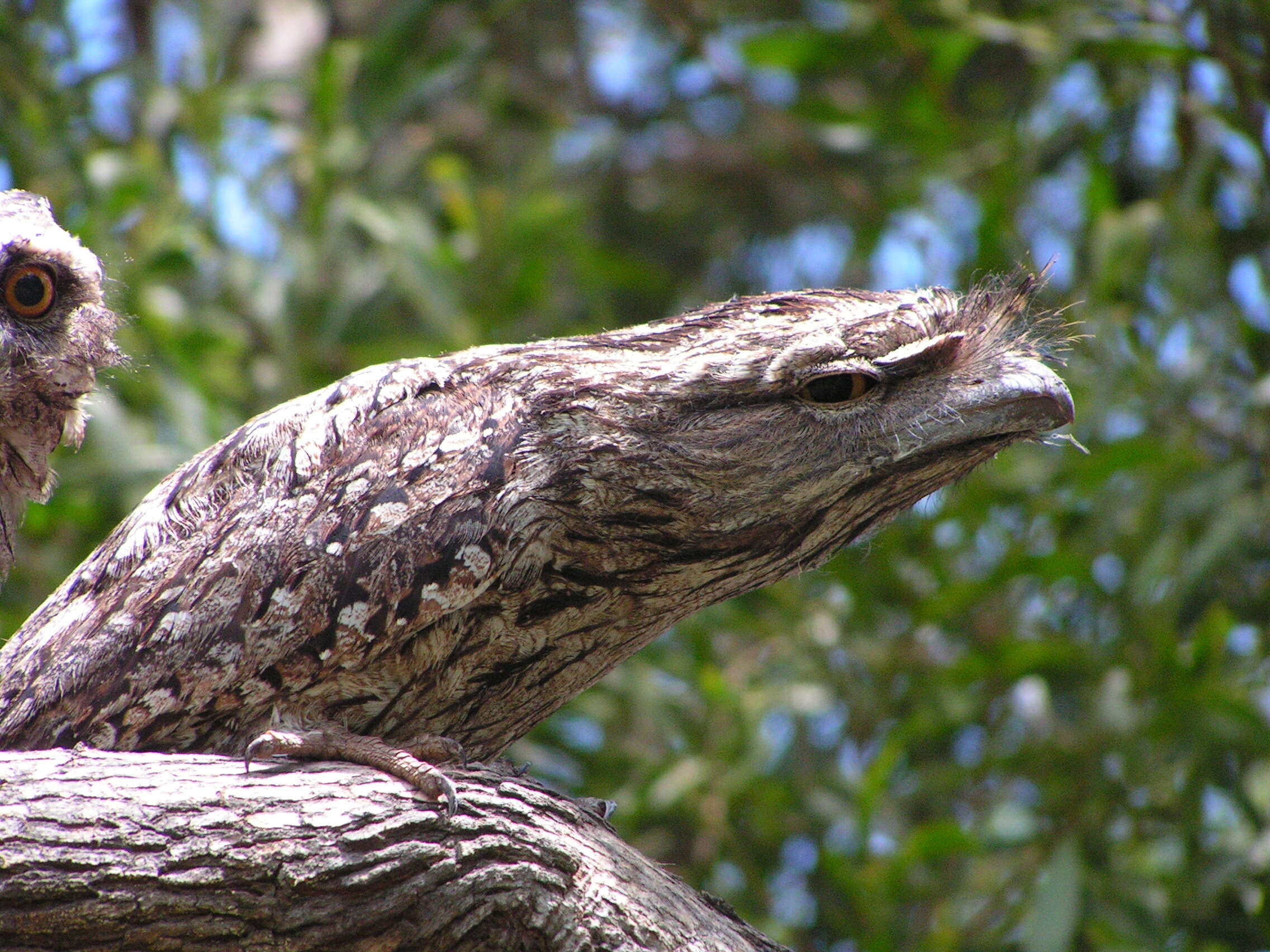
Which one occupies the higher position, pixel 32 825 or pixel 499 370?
pixel 499 370

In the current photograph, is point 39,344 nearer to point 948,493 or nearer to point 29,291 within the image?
point 29,291

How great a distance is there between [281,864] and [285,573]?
0.53m

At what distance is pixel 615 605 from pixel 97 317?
1.35m

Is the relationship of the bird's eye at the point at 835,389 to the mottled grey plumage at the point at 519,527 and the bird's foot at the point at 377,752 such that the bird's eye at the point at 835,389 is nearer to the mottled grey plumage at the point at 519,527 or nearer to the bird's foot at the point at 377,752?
the mottled grey plumage at the point at 519,527

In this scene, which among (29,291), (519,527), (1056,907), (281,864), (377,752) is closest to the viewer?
(281,864)

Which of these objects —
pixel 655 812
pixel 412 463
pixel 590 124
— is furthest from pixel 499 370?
pixel 590 124

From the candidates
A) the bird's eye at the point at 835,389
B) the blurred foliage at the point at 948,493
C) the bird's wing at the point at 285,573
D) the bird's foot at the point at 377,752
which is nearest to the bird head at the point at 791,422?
the bird's eye at the point at 835,389

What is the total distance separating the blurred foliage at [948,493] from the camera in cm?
443

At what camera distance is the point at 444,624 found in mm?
2199

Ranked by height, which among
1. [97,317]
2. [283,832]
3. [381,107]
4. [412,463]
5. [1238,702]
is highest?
[381,107]

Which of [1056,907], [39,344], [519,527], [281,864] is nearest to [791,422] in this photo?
[519,527]

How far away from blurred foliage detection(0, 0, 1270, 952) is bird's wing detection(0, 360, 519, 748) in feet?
6.36

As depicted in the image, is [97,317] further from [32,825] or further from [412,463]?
[32,825]

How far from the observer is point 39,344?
270cm
